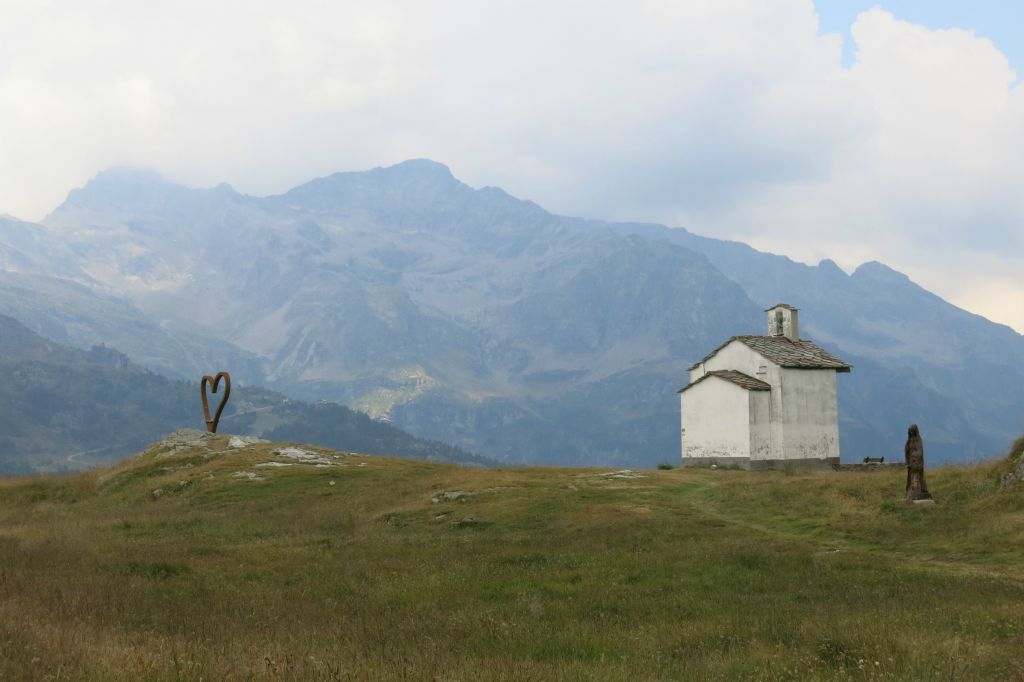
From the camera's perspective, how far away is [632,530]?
33.3 m

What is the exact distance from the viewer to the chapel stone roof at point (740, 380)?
236 feet

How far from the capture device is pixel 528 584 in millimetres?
21641

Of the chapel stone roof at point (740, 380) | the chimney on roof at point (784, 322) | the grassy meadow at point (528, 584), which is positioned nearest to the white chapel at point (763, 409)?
the chapel stone roof at point (740, 380)

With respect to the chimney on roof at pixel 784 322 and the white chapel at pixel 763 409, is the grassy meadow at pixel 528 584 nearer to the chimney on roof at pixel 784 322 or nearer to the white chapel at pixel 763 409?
the white chapel at pixel 763 409

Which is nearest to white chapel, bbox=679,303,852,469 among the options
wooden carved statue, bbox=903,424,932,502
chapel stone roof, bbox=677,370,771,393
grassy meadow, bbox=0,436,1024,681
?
chapel stone roof, bbox=677,370,771,393

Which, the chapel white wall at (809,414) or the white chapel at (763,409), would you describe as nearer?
the white chapel at (763,409)

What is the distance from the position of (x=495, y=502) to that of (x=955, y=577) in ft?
77.2

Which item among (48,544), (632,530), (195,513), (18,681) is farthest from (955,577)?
Answer: (195,513)

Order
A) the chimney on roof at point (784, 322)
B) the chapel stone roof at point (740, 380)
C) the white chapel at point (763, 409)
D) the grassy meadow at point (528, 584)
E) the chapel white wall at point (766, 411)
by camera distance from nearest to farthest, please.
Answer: the grassy meadow at point (528, 584), the chapel white wall at point (766, 411), the white chapel at point (763, 409), the chapel stone roof at point (740, 380), the chimney on roof at point (784, 322)

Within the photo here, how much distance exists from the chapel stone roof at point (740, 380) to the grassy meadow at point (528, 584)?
89.1ft

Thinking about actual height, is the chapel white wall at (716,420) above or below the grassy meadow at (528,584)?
Result: above

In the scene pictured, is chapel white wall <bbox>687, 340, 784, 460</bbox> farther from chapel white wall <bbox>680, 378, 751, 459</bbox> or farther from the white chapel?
chapel white wall <bbox>680, 378, 751, 459</bbox>

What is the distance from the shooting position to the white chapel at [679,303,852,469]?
7175cm

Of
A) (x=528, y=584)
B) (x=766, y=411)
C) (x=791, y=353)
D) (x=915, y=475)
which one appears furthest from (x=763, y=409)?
(x=528, y=584)
